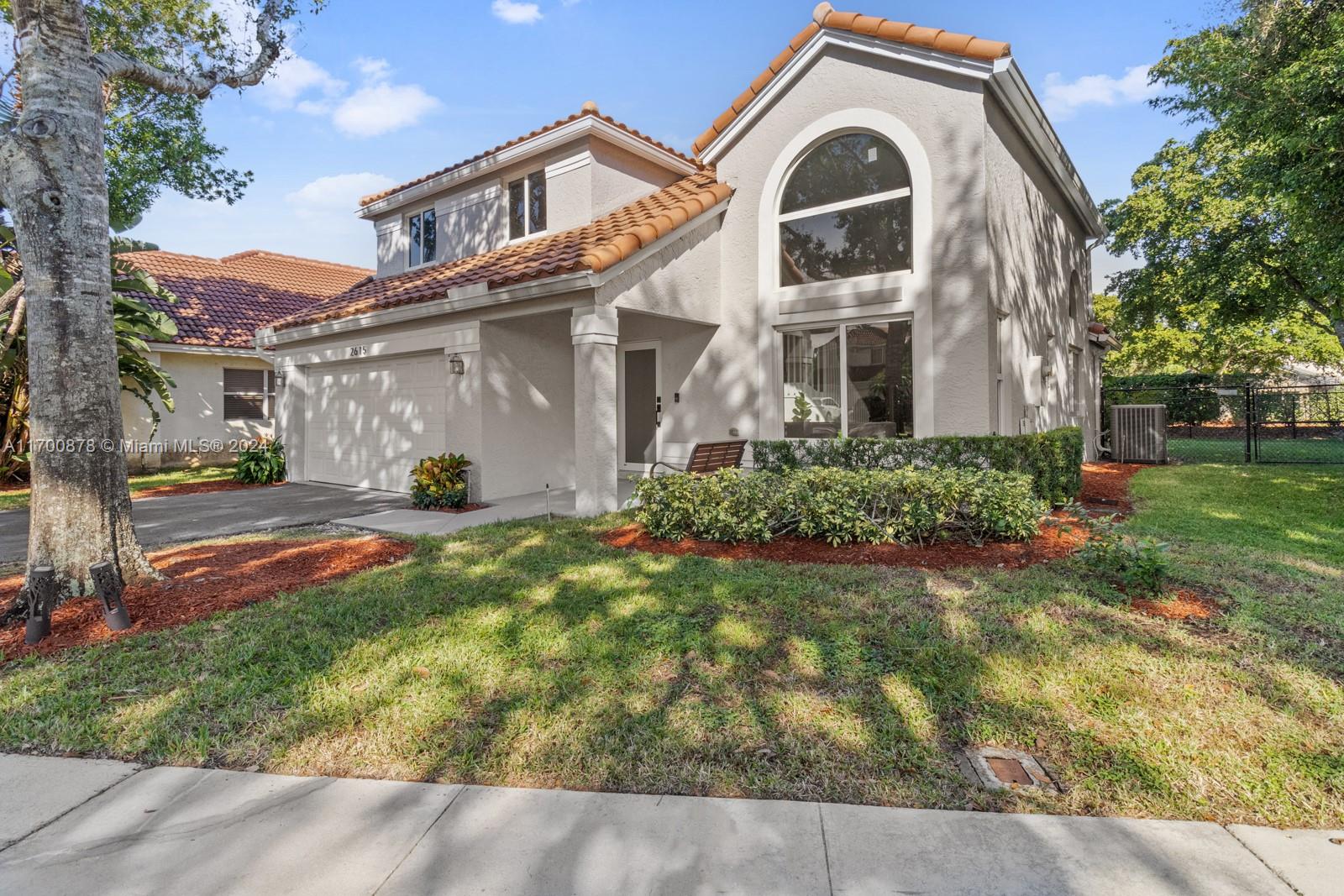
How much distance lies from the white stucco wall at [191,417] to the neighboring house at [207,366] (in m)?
0.02

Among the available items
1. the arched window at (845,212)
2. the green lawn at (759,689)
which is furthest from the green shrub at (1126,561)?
the arched window at (845,212)

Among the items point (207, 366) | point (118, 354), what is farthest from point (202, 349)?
point (118, 354)

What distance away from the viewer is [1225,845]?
7.65ft

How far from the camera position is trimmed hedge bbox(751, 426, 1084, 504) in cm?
756

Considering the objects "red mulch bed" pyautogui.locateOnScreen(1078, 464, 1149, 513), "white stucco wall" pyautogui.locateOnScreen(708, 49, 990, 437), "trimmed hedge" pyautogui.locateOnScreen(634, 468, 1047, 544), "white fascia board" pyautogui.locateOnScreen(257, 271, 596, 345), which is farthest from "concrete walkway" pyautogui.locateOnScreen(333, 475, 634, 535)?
"red mulch bed" pyautogui.locateOnScreen(1078, 464, 1149, 513)

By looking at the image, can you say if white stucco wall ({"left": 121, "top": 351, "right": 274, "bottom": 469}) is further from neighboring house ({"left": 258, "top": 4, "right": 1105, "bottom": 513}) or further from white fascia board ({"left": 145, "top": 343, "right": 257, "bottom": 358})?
neighboring house ({"left": 258, "top": 4, "right": 1105, "bottom": 513})

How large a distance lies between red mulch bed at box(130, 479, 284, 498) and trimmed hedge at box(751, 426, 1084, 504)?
34.7 feet

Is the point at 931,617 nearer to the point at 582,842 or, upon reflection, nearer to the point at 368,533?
the point at 582,842

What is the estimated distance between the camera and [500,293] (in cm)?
930

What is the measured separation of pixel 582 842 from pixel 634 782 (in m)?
0.40

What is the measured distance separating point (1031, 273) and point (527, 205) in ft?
28.7

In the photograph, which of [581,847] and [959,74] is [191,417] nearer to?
[959,74]

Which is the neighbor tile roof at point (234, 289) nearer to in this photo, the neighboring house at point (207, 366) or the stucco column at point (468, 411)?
the neighboring house at point (207, 366)

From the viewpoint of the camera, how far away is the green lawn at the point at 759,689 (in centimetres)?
281
